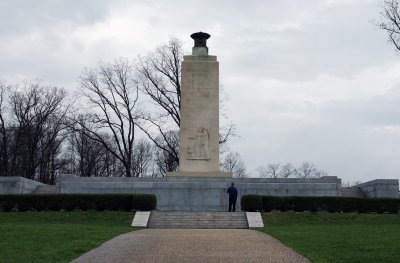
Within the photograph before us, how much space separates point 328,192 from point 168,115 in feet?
60.6

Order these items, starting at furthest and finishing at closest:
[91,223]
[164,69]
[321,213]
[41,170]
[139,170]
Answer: [139,170] < [41,170] < [164,69] < [321,213] < [91,223]

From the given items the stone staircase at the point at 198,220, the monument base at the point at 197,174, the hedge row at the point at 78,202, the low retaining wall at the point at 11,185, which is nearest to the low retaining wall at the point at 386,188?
the monument base at the point at 197,174

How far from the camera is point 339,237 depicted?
16.8 m

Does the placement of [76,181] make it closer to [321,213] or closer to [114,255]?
[321,213]

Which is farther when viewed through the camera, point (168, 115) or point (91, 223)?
Answer: point (168, 115)

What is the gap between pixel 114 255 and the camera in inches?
515

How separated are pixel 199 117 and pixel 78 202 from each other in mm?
9689

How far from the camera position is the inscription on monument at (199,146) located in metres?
32.9

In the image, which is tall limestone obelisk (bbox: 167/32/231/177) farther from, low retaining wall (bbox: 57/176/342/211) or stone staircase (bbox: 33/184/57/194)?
stone staircase (bbox: 33/184/57/194)

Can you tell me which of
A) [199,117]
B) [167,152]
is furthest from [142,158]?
[199,117]

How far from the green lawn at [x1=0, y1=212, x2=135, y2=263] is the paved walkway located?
0.46 meters

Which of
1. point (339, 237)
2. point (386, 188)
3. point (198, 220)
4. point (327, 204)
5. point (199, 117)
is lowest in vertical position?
point (339, 237)

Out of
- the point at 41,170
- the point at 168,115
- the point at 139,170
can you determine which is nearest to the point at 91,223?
the point at 168,115

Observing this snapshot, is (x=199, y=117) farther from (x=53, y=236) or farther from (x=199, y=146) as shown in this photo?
(x=53, y=236)
